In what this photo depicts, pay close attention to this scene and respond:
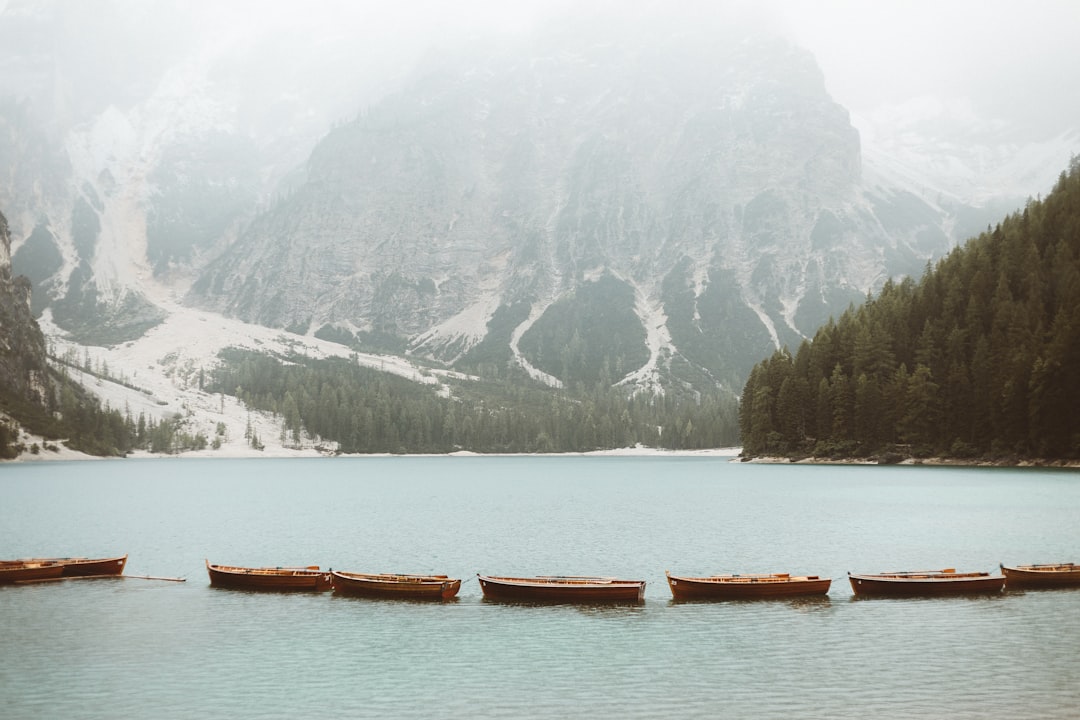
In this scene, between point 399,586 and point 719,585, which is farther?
point 399,586

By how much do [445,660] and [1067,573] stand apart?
42715mm

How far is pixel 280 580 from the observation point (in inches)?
2356

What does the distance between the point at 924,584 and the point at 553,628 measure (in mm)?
25029

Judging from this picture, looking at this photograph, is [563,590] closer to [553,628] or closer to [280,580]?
[553,628]

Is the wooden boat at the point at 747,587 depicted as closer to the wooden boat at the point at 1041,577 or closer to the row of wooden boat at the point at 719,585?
the row of wooden boat at the point at 719,585

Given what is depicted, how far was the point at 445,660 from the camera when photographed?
40.9 metres

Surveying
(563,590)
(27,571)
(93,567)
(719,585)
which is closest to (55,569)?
(27,571)

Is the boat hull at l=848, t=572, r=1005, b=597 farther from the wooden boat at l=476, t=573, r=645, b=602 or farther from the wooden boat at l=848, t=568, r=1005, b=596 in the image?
the wooden boat at l=476, t=573, r=645, b=602

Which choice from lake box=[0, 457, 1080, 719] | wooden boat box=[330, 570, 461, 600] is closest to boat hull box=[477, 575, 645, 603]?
lake box=[0, 457, 1080, 719]

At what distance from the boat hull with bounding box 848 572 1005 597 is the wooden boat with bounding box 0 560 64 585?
5780 centimetres

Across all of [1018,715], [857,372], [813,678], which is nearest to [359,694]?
[813,678]

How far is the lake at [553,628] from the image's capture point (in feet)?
112

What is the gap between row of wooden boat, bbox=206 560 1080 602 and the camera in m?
53.7

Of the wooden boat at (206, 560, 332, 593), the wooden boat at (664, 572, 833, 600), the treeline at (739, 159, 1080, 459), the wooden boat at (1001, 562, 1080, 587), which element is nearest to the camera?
the wooden boat at (664, 572, 833, 600)
